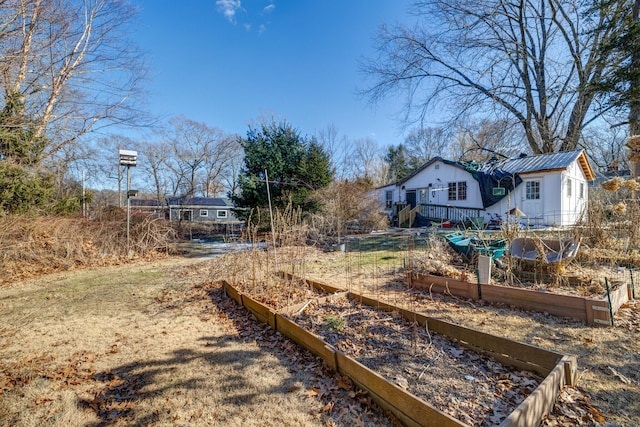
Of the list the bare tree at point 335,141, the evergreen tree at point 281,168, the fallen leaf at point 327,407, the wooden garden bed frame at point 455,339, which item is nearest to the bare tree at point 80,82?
the evergreen tree at point 281,168

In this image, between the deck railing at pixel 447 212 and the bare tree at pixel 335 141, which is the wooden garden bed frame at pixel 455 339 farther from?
the bare tree at pixel 335 141

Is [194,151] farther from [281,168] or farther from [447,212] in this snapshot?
[447,212]

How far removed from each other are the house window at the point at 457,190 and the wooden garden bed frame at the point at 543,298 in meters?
13.1

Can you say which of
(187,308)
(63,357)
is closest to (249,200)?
(187,308)

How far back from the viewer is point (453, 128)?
16.7 metres

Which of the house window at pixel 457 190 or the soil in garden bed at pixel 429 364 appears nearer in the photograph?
the soil in garden bed at pixel 429 364

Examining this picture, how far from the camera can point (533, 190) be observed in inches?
569

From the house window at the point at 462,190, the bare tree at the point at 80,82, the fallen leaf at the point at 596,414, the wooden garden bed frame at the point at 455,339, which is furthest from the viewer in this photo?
the house window at the point at 462,190

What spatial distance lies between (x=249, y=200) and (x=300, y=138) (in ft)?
12.1

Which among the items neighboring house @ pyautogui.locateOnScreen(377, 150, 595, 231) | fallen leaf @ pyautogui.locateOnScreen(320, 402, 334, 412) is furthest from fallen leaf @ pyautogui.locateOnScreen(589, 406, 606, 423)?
neighboring house @ pyautogui.locateOnScreen(377, 150, 595, 231)

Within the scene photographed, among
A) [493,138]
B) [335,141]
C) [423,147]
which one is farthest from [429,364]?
[423,147]

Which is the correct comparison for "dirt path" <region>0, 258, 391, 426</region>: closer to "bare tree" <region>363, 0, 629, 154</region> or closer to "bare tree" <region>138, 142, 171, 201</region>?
"bare tree" <region>363, 0, 629, 154</region>

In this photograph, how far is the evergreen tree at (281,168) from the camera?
1244 centimetres

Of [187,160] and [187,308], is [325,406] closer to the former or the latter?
[187,308]
